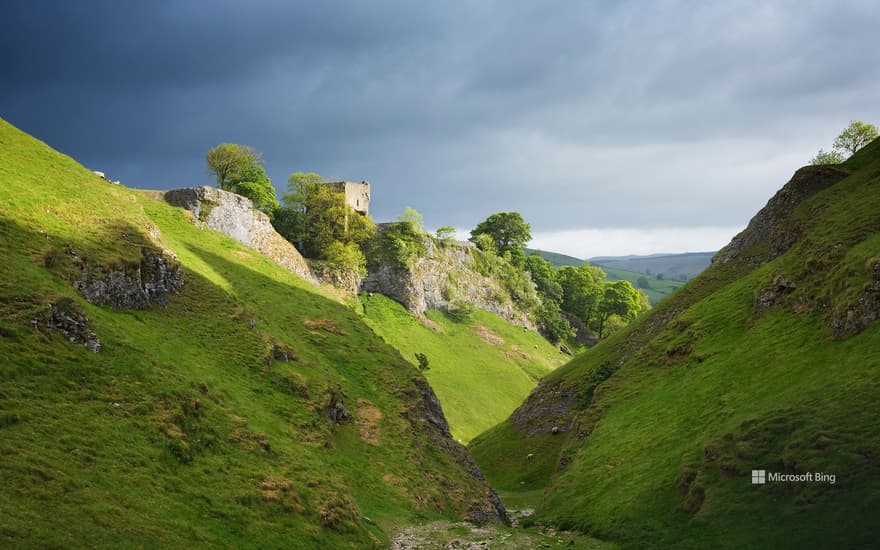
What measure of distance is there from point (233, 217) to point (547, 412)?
5098 cm

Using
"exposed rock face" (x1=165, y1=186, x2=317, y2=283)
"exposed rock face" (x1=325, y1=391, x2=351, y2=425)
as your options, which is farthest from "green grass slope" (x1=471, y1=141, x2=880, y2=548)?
"exposed rock face" (x1=165, y1=186, x2=317, y2=283)

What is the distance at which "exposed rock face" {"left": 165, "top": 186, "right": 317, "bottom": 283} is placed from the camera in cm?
7306

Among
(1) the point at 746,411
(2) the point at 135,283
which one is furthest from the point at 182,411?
(1) the point at 746,411

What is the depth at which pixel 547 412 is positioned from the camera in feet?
243

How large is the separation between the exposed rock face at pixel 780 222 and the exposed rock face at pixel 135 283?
63.7 metres

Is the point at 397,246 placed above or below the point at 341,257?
above

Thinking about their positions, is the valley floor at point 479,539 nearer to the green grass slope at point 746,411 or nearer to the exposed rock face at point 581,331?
the green grass slope at point 746,411

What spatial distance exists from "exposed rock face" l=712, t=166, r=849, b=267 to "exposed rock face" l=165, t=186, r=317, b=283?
6346cm

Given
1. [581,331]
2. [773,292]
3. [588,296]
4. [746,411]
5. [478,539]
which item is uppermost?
[588,296]

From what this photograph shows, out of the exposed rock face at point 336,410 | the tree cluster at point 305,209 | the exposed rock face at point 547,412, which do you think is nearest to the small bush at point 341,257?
the tree cluster at point 305,209

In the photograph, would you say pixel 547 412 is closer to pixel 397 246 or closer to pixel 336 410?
pixel 336 410

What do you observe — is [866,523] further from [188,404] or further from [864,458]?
[188,404]

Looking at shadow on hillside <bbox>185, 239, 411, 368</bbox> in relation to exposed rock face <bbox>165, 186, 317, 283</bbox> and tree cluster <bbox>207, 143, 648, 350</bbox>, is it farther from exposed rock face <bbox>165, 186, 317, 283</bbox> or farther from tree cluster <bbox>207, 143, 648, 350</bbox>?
tree cluster <bbox>207, 143, 648, 350</bbox>

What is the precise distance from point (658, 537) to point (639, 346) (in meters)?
39.6
